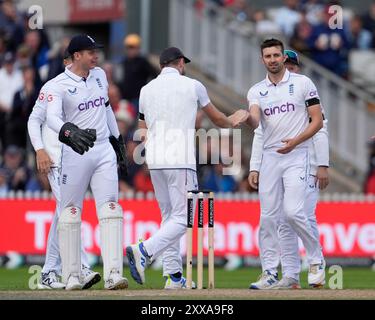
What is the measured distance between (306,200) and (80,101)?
2.80 m

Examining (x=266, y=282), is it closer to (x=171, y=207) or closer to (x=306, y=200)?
(x=306, y=200)

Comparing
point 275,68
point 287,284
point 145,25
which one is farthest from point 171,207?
point 145,25

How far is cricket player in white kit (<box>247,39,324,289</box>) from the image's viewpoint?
15250mm

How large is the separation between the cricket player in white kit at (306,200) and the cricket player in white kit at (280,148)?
98mm

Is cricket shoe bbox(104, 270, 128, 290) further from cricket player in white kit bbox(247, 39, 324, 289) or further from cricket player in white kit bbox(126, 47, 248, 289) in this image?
cricket player in white kit bbox(247, 39, 324, 289)

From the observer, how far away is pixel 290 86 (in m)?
15.4

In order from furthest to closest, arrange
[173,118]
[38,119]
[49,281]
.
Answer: [49,281]
[38,119]
[173,118]

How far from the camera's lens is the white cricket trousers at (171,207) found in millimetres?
14938

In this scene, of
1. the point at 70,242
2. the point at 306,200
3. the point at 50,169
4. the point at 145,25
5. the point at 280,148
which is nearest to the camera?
the point at 70,242

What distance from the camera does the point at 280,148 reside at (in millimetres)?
15328
